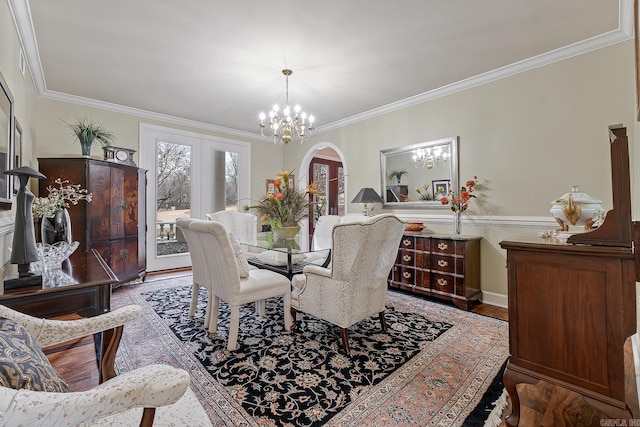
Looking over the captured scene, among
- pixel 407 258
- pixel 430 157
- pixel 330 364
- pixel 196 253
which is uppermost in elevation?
pixel 430 157

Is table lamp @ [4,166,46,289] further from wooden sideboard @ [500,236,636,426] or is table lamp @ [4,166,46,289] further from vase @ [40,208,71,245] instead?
wooden sideboard @ [500,236,636,426]

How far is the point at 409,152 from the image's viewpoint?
4.18 metres

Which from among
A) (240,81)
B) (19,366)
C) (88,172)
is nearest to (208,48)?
(240,81)

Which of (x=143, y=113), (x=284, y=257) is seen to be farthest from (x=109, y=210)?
(x=284, y=257)

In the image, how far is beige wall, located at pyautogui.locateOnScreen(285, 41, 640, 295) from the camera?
8.77 feet

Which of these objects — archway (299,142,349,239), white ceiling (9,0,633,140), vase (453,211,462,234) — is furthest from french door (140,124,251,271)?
vase (453,211,462,234)

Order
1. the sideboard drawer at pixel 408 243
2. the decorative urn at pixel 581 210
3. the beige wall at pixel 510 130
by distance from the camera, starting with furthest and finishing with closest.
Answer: the sideboard drawer at pixel 408 243
the beige wall at pixel 510 130
the decorative urn at pixel 581 210

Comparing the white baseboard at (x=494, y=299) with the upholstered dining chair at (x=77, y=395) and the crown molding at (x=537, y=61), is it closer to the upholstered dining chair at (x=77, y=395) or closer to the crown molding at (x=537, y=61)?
the crown molding at (x=537, y=61)

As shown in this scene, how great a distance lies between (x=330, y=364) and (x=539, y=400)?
1.20 metres

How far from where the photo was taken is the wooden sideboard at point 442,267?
3.21 m

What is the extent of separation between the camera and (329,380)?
1.87 m

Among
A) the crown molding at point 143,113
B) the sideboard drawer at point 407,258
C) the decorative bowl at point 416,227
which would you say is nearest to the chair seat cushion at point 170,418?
the sideboard drawer at point 407,258

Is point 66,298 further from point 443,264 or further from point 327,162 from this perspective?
point 327,162

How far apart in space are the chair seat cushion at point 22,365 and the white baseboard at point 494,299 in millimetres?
3757
